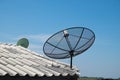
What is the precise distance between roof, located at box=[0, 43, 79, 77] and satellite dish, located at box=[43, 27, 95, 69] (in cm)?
50

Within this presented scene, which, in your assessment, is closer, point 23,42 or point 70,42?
point 70,42

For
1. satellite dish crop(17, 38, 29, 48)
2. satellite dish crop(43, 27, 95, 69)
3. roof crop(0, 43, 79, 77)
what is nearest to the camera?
roof crop(0, 43, 79, 77)

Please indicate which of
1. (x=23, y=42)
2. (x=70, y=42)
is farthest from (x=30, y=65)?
(x=23, y=42)

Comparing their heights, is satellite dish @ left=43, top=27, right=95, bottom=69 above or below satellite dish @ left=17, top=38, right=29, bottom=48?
below

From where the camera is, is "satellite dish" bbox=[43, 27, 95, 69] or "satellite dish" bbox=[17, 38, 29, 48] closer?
"satellite dish" bbox=[43, 27, 95, 69]

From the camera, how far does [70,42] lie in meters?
10.6

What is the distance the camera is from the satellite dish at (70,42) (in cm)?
1050

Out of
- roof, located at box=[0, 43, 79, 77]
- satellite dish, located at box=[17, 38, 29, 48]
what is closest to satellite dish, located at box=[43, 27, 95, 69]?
roof, located at box=[0, 43, 79, 77]

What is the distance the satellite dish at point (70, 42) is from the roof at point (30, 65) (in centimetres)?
50

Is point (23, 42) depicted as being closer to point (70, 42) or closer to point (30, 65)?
point (70, 42)

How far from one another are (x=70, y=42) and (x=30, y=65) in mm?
2153

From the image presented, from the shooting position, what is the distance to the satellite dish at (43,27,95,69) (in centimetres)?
1050

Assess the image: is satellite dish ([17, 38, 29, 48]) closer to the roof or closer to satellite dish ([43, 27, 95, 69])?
the roof

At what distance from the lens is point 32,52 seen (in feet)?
38.8
